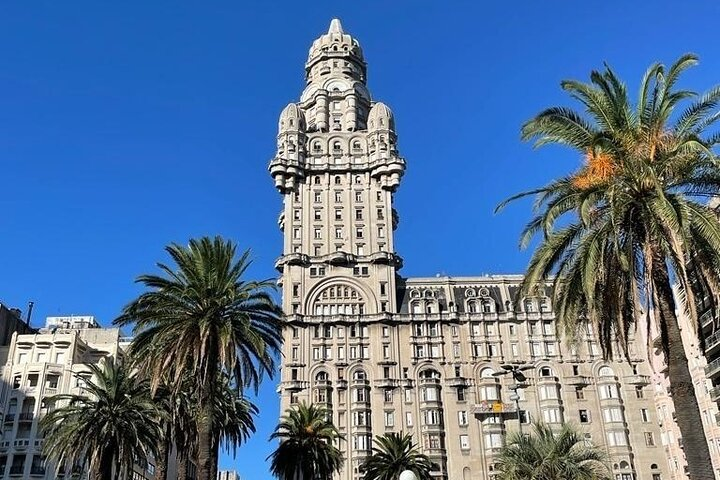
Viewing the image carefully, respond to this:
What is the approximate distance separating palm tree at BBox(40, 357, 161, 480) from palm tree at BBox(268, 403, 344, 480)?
1417cm

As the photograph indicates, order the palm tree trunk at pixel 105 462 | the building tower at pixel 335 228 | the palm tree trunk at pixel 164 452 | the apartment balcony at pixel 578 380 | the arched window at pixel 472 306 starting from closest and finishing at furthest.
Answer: the palm tree trunk at pixel 105 462
the palm tree trunk at pixel 164 452
the apartment balcony at pixel 578 380
the building tower at pixel 335 228
the arched window at pixel 472 306

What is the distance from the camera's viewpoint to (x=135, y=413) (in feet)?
146

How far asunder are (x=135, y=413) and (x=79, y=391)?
39.8 m

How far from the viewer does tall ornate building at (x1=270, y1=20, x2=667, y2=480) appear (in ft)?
285

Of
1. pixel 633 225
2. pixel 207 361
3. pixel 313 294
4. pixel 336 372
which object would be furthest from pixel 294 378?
pixel 633 225

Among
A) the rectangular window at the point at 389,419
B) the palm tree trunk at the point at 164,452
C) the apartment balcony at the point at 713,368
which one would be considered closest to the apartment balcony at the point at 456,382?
the rectangular window at the point at 389,419

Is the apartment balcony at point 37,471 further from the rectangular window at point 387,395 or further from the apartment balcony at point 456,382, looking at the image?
the apartment balcony at point 456,382

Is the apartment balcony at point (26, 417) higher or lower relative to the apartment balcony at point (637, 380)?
lower

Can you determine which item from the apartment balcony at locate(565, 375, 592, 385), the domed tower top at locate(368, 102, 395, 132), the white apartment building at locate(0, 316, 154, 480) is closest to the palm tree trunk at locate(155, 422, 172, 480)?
the white apartment building at locate(0, 316, 154, 480)

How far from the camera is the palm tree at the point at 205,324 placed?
34.1m

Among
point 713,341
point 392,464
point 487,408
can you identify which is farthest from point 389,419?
point 713,341

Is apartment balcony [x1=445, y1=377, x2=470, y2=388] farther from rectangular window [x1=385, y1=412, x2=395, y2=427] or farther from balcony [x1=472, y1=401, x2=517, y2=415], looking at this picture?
rectangular window [x1=385, y1=412, x2=395, y2=427]

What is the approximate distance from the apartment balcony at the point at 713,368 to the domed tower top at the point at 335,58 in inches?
2816

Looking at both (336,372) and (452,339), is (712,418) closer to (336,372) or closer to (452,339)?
(452,339)
